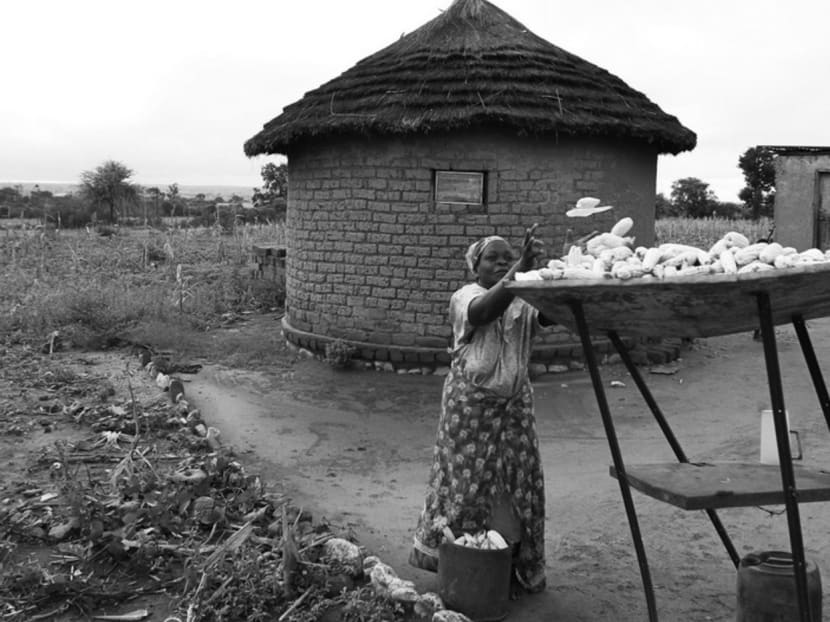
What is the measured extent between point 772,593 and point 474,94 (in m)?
6.40

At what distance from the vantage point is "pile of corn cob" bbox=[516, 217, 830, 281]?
286 centimetres

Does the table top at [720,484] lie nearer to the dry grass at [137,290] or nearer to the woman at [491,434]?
the woman at [491,434]

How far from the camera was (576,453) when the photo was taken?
21.6ft

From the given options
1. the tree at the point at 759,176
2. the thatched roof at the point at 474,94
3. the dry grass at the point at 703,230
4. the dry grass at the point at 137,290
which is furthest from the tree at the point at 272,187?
the thatched roof at the point at 474,94

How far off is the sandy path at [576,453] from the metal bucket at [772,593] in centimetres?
61

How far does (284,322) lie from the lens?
419 inches

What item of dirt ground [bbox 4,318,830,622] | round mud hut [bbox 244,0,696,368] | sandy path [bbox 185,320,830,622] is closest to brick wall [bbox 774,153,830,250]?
dirt ground [bbox 4,318,830,622]

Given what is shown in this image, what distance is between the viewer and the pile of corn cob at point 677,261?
9.39 ft

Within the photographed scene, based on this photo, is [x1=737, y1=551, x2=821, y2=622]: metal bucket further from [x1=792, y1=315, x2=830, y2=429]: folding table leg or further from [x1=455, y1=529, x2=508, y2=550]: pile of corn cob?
[x1=455, y1=529, x2=508, y2=550]: pile of corn cob

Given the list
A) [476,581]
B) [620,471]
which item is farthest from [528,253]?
[476,581]

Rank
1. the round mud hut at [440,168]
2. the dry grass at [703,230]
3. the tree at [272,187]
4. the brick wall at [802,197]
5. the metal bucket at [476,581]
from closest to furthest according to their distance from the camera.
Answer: the metal bucket at [476,581] < the round mud hut at [440,168] < the brick wall at [802,197] < the dry grass at [703,230] < the tree at [272,187]

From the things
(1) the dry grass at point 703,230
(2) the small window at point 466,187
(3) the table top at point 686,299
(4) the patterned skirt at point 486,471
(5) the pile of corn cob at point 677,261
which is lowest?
(4) the patterned skirt at point 486,471

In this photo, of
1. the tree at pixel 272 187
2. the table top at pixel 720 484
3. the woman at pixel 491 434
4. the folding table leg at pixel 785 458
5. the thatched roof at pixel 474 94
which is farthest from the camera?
the tree at pixel 272 187

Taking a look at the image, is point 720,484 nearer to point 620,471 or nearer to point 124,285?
point 620,471
